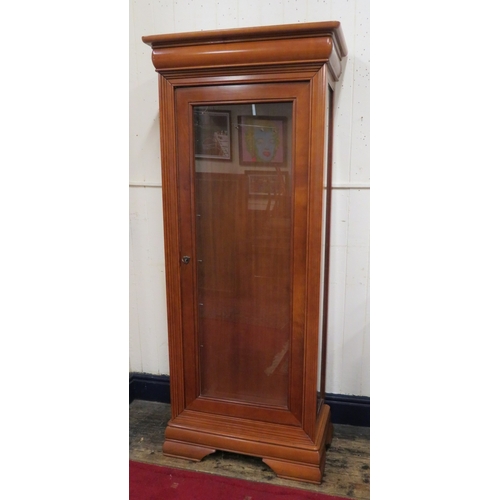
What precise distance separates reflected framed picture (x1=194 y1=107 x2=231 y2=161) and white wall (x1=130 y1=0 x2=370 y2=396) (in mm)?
458

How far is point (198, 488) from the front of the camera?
1.48 meters

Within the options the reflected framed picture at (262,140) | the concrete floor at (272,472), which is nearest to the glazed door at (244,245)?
the reflected framed picture at (262,140)

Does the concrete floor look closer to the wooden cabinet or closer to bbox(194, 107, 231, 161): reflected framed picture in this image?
the wooden cabinet

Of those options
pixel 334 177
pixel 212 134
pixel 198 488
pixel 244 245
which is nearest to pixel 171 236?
pixel 244 245

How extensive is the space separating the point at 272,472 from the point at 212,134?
1.26 m

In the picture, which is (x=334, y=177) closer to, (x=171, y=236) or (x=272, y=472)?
(x=171, y=236)

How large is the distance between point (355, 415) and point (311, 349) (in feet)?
1.91

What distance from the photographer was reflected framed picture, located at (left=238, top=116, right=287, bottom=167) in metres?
1.43

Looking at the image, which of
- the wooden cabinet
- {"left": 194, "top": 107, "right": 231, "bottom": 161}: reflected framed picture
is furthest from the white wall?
{"left": 194, "top": 107, "right": 231, "bottom": 161}: reflected framed picture

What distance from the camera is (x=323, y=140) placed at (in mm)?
1344
